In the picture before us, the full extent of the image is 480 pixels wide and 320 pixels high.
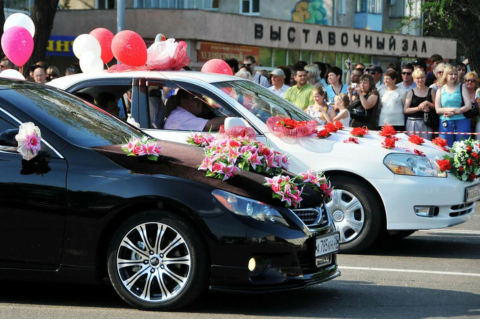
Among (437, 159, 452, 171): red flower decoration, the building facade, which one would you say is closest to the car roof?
(437, 159, 452, 171): red flower decoration

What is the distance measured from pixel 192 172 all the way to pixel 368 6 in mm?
52434

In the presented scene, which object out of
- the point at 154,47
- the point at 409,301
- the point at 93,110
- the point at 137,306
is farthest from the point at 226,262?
the point at 154,47

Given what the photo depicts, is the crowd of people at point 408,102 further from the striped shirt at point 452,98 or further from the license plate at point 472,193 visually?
the license plate at point 472,193

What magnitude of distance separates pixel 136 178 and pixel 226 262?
820mm

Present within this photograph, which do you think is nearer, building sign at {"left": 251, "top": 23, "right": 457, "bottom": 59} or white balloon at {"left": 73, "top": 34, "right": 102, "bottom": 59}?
white balloon at {"left": 73, "top": 34, "right": 102, "bottom": 59}

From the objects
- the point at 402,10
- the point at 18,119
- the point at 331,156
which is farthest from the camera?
the point at 402,10

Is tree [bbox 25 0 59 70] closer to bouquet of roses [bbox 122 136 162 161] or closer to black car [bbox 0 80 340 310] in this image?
black car [bbox 0 80 340 310]

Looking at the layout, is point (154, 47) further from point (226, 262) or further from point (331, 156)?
point (226, 262)

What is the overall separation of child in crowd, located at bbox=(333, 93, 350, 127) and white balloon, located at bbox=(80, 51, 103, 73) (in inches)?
141

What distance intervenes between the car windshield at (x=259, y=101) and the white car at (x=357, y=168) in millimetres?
13

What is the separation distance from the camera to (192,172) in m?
6.52

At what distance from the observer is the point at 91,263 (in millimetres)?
6535

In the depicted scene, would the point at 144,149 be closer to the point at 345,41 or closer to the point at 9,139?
the point at 9,139

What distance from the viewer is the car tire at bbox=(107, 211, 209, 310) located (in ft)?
20.9
